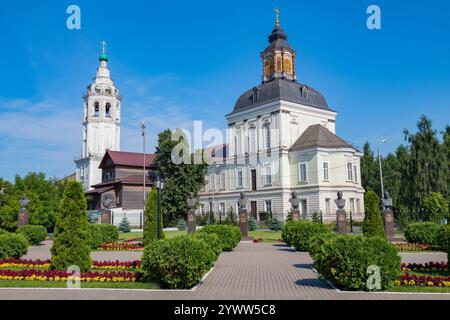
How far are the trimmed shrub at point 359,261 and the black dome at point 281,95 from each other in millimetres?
39651

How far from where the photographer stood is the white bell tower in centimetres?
7100

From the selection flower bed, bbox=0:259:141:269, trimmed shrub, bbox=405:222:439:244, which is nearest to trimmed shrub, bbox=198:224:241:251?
flower bed, bbox=0:259:141:269

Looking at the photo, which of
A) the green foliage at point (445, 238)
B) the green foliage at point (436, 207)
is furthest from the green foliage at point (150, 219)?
the green foliage at point (436, 207)

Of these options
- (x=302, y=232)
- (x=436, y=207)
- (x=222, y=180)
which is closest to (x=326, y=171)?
(x=436, y=207)

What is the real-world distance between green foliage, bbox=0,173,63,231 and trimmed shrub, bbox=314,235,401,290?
35.6 metres

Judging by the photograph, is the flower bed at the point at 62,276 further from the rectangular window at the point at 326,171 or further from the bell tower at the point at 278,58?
the bell tower at the point at 278,58

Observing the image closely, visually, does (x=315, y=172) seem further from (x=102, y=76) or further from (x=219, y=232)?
(x=102, y=76)

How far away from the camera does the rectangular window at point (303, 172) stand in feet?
153

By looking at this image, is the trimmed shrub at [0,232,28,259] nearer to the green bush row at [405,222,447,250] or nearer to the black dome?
the green bush row at [405,222,447,250]

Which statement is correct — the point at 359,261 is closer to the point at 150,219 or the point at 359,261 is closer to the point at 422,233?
the point at 150,219

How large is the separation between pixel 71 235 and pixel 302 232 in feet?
37.8

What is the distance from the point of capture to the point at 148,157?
59469mm
